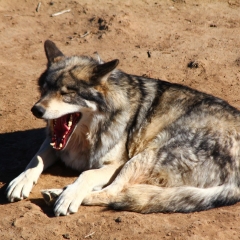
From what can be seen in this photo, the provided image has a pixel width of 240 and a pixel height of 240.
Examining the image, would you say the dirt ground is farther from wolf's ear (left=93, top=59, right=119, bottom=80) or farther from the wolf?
wolf's ear (left=93, top=59, right=119, bottom=80)

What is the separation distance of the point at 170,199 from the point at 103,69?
5.30 ft

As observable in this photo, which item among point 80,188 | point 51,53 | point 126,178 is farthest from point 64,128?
point 51,53

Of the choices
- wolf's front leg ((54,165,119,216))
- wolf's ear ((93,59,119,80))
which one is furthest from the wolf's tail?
wolf's ear ((93,59,119,80))

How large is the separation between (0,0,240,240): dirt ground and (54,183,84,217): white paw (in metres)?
0.08

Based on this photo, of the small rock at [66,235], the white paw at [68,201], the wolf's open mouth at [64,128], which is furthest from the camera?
the wolf's open mouth at [64,128]

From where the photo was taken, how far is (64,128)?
685cm

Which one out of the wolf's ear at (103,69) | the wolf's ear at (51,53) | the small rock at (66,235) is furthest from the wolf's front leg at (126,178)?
the wolf's ear at (51,53)

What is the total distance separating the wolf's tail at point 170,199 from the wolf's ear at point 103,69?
1334mm

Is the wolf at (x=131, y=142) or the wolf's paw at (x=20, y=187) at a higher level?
the wolf at (x=131, y=142)

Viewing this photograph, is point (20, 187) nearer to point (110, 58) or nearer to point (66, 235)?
point (66, 235)

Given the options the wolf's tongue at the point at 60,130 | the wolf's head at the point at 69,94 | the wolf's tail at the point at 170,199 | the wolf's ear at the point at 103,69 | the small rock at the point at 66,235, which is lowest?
the small rock at the point at 66,235

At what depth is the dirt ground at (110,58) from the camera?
6016 millimetres

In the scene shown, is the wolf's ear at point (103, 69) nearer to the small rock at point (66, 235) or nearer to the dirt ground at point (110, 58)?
the dirt ground at point (110, 58)

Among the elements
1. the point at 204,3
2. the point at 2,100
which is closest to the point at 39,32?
the point at 2,100
